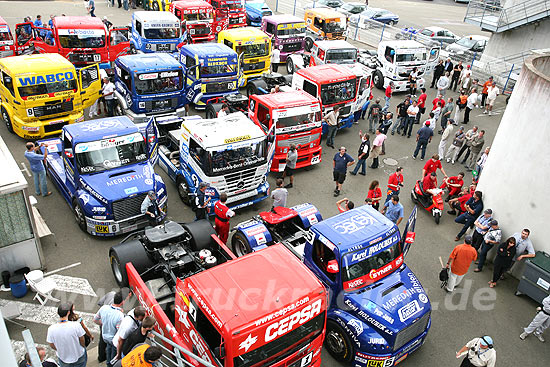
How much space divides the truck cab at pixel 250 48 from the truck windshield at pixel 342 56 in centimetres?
317

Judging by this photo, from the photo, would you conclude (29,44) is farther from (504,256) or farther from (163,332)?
(504,256)

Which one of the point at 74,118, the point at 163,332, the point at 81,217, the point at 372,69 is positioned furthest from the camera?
the point at 372,69

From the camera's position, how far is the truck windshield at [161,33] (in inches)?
877

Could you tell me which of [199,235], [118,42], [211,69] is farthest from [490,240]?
[118,42]

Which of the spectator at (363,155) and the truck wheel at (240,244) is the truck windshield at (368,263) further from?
the spectator at (363,155)

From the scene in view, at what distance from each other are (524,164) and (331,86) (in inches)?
308

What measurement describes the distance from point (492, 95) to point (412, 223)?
47.1 ft

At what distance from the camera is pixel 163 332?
7.91 metres

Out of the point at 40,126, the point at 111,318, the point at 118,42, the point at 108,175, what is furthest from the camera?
the point at 118,42

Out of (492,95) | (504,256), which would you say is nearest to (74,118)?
(504,256)

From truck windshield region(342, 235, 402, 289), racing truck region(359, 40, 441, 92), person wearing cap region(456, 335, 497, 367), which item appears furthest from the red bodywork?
racing truck region(359, 40, 441, 92)

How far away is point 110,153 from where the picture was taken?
1185 cm

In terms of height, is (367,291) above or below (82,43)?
below

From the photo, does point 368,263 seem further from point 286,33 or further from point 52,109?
point 286,33
